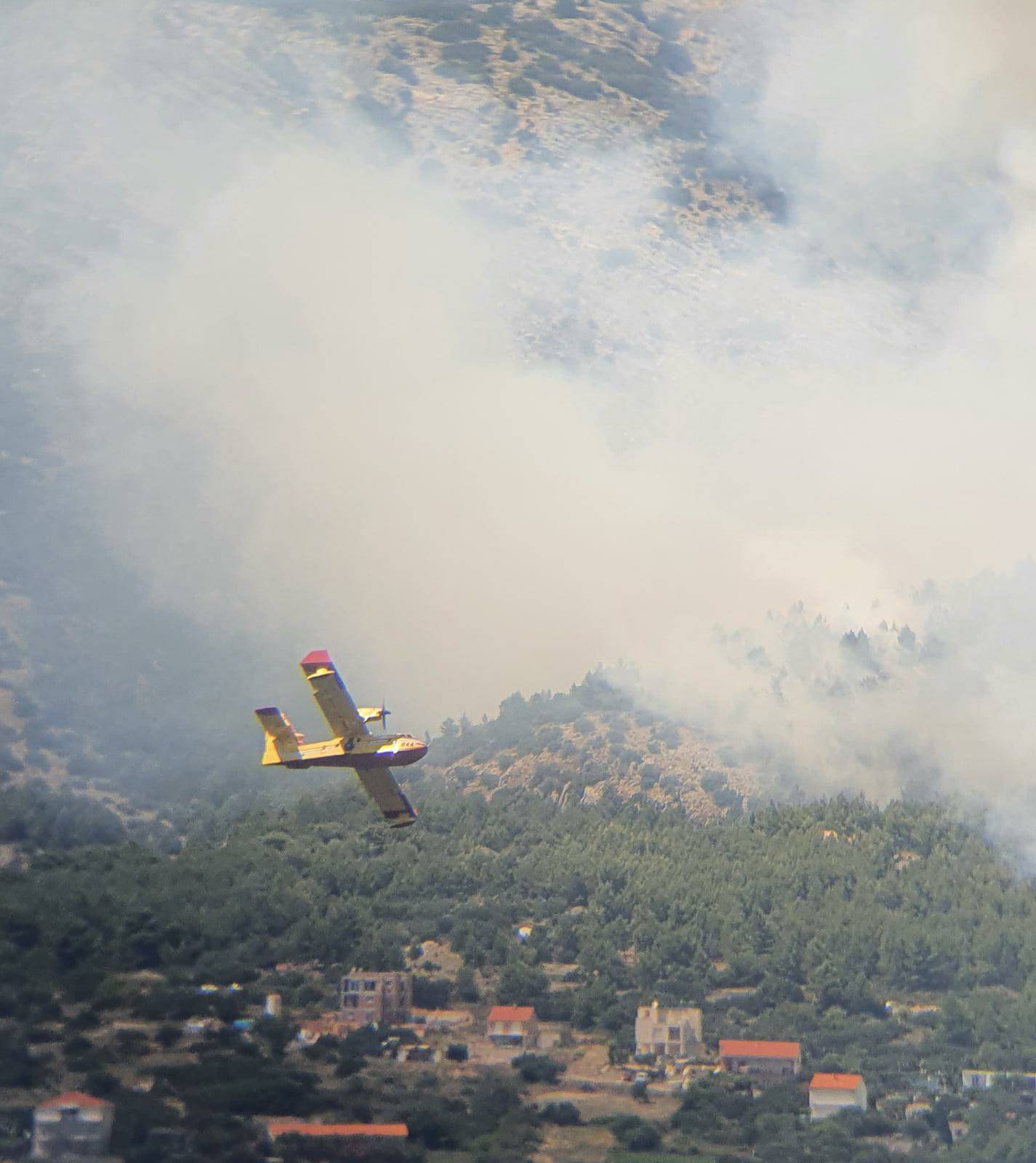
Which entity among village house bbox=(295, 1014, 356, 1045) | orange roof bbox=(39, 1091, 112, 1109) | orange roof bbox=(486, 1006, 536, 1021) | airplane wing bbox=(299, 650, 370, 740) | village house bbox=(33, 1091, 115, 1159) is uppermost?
airplane wing bbox=(299, 650, 370, 740)

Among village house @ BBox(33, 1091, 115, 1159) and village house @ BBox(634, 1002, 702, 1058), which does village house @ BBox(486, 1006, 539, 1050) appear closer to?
village house @ BBox(634, 1002, 702, 1058)

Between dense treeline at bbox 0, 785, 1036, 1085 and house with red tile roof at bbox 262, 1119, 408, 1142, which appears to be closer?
house with red tile roof at bbox 262, 1119, 408, 1142

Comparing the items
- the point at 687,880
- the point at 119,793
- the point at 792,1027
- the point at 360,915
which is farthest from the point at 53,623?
the point at 792,1027

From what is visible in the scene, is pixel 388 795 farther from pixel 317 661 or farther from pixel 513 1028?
pixel 513 1028

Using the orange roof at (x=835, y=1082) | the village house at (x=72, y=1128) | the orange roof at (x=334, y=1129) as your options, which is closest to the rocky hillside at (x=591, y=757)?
the orange roof at (x=835, y=1082)

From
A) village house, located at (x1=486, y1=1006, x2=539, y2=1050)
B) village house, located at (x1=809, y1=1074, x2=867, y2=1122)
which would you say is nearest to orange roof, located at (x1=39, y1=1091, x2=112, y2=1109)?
village house, located at (x1=486, y1=1006, x2=539, y2=1050)

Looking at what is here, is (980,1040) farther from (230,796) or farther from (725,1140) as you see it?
(230,796)

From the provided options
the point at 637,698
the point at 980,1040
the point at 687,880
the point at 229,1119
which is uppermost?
the point at 637,698

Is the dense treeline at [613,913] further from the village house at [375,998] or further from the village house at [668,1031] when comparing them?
the village house at [375,998]
